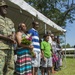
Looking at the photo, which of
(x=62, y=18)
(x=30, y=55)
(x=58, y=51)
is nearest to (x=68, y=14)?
(x=62, y=18)

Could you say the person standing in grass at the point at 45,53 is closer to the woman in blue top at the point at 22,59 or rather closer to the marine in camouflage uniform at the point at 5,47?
the woman in blue top at the point at 22,59

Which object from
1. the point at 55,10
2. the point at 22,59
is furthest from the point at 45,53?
the point at 55,10

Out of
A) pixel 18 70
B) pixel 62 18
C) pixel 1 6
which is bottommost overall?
pixel 18 70

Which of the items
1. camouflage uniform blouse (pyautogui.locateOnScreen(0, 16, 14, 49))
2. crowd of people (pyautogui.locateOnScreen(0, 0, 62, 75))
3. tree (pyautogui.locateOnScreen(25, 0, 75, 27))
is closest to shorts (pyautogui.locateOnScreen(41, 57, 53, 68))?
crowd of people (pyautogui.locateOnScreen(0, 0, 62, 75))

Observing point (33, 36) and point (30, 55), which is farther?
point (33, 36)

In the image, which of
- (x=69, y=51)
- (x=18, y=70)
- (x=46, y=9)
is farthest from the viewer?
(x=69, y=51)

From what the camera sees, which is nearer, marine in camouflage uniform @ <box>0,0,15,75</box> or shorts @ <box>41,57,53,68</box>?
marine in camouflage uniform @ <box>0,0,15,75</box>

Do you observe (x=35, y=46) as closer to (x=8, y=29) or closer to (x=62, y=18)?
(x=8, y=29)

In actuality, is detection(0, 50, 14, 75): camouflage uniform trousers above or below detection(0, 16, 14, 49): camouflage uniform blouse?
below

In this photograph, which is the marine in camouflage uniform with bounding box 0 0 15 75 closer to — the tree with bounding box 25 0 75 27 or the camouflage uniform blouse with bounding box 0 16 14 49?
the camouflage uniform blouse with bounding box 0 16 14 49

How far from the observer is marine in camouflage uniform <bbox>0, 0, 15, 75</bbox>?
6.54 metres

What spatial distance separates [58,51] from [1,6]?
9.69 m

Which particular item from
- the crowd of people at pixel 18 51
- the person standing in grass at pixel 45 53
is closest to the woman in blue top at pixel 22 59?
the crowd of people at pixel 18 51

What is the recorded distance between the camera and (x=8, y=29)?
679cm
